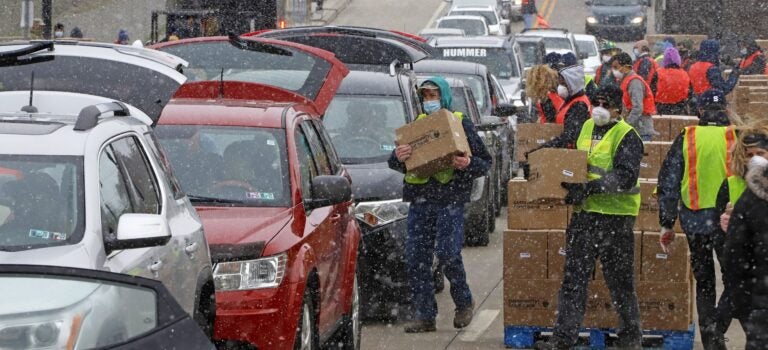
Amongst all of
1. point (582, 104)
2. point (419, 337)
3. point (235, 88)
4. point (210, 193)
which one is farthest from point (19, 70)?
point (582, 104)

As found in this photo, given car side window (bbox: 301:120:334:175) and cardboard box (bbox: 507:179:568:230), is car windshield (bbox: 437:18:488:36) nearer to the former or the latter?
cardboard box (bbox: 507:179:568:230)

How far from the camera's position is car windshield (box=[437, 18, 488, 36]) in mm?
46666

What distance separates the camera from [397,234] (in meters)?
11.1

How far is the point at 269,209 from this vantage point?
838cm

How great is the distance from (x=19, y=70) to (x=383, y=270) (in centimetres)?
372

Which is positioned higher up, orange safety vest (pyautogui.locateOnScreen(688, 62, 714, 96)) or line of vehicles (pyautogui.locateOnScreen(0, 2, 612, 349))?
line of vehicles (pyautogui.locateOnScreen(0, 2, 612, 349))

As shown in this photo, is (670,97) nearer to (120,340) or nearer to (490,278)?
(490,278)

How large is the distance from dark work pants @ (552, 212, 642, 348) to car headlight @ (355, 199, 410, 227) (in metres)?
1.81

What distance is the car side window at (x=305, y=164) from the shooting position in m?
8.78

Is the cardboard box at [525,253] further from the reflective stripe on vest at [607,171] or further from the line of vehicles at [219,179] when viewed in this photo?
the line of vehicles at [219,179]

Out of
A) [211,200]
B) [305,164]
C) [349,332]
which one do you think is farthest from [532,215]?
[211,200]

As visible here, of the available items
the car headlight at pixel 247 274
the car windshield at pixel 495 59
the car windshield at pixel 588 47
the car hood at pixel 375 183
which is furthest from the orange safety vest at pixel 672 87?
the car windshield at pixel 588 47

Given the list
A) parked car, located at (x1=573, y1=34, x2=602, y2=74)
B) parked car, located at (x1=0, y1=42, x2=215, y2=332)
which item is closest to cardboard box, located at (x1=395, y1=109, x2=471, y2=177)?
parked car, located at (x1=0, y1=42, x2=215, y2=332)

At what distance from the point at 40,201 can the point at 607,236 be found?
4614 millimetres
